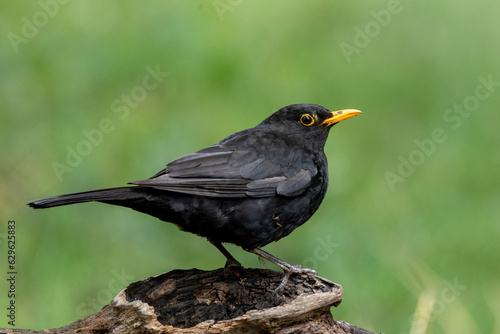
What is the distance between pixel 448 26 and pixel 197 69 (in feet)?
10.6

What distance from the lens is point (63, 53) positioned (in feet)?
27.0

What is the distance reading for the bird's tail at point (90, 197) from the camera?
4.55 meters

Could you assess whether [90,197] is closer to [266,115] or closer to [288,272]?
[288,272]

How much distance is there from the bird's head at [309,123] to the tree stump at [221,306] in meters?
1.30

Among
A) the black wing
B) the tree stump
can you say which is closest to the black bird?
the black wing

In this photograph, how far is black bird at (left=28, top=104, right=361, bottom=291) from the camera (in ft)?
15.9

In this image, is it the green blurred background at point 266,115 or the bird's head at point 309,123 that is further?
the green blurred background at point 266,115

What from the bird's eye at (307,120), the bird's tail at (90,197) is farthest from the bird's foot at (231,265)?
the bird's eye at (307,120)

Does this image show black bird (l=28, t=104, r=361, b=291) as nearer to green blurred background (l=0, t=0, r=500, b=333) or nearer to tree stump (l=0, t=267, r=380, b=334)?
tree stump (l=0, t=267, r=380, b=334)

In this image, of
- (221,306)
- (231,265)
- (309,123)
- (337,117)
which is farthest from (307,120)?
(221,306)

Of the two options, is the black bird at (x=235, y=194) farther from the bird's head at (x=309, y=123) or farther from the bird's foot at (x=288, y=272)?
the bird's head at (x=309, y=123)

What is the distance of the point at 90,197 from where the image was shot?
4605 millimetres

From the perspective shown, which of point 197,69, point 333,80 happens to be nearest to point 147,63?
point 197,69

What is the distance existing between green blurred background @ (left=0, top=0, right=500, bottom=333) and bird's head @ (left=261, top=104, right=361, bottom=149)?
1.40 m
